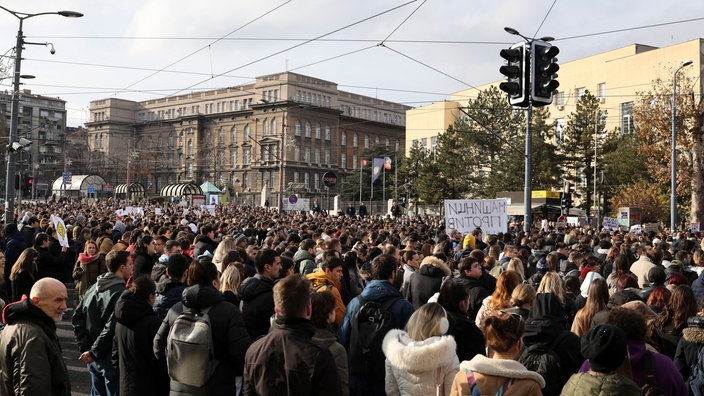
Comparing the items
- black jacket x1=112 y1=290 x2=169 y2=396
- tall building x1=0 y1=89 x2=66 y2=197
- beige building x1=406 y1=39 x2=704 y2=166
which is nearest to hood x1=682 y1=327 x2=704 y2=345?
black jacket x1=112 y1=290 x2=169 y2=396

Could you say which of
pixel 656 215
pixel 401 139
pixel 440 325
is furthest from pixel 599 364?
pixel 401 139

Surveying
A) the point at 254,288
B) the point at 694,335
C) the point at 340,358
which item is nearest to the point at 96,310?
the point at 254,288

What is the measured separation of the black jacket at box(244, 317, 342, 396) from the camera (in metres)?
4.18

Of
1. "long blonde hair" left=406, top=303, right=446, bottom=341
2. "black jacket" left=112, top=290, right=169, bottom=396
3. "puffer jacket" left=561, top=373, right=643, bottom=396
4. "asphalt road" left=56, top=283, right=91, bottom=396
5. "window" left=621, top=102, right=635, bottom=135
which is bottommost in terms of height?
"asphalt road" left=56, top=283, right=91, bottom=396

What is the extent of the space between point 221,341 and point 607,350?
8.81ft

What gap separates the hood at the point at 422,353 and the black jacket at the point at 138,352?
1.97m

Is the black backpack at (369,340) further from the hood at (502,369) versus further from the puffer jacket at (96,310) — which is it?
the puffer jacket at (96,310)

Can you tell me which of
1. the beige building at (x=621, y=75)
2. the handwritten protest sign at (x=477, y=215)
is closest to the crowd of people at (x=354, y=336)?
the handwritten protest sign at (x=477, y=215)

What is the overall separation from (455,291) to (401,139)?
113 meters

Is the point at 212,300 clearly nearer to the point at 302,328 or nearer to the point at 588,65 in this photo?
the point at 302,328

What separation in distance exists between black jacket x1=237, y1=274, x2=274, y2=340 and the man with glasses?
121cm

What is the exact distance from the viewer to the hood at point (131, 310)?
226 inches

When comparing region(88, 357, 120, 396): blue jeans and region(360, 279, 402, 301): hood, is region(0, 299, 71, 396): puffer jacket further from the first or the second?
region(360, 279, 402, 301): hood

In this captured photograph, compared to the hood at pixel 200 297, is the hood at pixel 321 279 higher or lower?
lower
